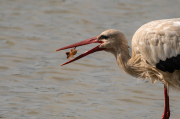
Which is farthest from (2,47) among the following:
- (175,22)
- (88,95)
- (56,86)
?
(175,22)

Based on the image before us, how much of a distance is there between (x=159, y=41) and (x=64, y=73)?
3936mm

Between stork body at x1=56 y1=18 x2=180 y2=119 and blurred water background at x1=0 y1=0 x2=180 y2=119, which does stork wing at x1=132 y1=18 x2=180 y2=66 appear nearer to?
stork body at x1=56 y1=18 x2=180 y2=119

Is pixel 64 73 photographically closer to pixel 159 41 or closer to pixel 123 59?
pixel 123 59

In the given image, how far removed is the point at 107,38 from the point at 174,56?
111 centimetres

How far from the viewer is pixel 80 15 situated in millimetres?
15234

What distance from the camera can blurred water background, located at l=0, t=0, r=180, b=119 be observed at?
23.9 ft

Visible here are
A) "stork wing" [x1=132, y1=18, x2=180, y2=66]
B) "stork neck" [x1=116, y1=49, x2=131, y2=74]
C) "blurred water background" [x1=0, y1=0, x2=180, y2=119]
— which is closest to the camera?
"stork wing" [x1=132, y1=18, x2=180, y2=66]

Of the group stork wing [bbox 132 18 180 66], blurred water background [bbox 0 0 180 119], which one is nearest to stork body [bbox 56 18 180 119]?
stork wing [bbox 132 18 180 66]

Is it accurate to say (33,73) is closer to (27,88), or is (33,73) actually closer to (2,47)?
(27,88)

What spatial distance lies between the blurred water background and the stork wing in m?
0.77

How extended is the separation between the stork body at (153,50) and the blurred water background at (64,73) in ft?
1.60

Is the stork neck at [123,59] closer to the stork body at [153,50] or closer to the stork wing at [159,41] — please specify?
the stork body at [153,50]

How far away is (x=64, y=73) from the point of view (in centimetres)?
943

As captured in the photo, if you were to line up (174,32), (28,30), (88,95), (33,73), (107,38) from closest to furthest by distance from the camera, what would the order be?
1. (174,32)
2. (107,38)
3. (88,95)
4. (33,73)
5. (28,30)
